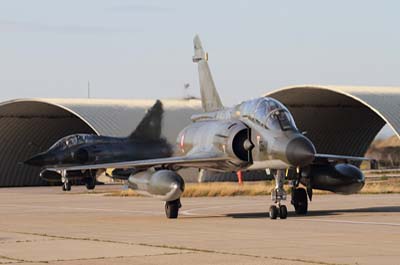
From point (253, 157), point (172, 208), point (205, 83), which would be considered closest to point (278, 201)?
point (253, 157)

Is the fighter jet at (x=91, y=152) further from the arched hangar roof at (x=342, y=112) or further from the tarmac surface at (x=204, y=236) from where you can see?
the tarmac surface at (x=204, y=236)

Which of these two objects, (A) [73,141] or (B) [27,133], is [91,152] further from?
(B) [27,133]

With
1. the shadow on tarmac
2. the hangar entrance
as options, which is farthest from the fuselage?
the shadow on tarmac

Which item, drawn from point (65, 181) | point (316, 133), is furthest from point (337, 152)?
point (65, 181)

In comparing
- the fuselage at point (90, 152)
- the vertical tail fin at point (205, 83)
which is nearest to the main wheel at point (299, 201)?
the vertical tail fin at point (205, 83)

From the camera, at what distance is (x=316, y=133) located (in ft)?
213

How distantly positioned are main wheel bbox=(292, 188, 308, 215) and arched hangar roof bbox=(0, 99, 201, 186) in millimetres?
30749

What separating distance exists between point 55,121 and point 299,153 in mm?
44789

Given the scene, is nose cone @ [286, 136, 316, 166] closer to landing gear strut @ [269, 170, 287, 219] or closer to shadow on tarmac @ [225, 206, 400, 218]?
landing gear strut @ [269, 170, 287, 219]

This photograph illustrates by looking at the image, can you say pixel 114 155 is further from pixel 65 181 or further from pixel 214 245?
pixel 214 245

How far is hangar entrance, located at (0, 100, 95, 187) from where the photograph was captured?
209 feet

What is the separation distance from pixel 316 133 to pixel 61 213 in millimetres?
37209

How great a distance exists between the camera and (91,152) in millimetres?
51375

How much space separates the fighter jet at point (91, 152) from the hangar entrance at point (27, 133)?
33.3 ft
